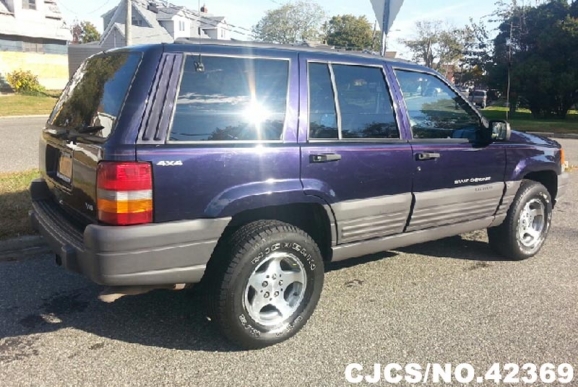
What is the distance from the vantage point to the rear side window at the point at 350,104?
138 inches

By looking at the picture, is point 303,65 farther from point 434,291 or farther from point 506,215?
point 506,215

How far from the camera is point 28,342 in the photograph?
3.24 meters

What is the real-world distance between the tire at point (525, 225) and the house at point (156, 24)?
3692 centimetres

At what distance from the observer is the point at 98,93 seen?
10.6 feet

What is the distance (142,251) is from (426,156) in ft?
7.49

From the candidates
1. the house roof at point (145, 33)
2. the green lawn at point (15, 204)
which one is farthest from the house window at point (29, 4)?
the green lawn at point (15, 204)

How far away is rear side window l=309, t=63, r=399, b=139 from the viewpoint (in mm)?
3494

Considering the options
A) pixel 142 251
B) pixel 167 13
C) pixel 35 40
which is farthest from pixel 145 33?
pixel 142 251

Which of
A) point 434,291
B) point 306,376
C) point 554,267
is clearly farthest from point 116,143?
point 554,267

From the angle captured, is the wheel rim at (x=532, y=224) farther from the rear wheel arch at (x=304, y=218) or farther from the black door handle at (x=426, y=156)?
the rear wheel arch at (x=304, y=218)

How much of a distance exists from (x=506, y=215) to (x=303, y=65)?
102 inches

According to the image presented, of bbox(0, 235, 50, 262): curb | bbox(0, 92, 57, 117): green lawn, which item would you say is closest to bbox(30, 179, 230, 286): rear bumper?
bbox(0, 235, 50, 262): curb

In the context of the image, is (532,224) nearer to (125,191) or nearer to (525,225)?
(525,225)

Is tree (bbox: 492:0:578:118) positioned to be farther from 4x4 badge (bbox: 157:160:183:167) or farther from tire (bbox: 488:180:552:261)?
4x4 badge (bbox: 157:160:183:167)
